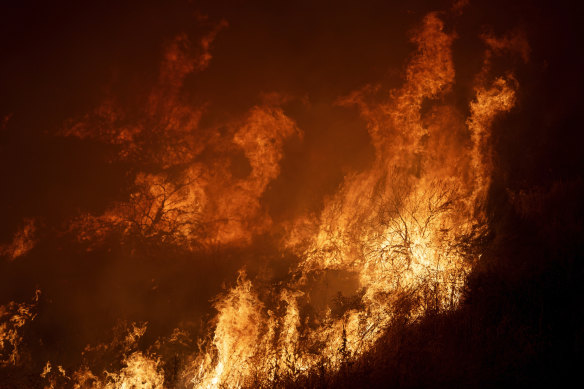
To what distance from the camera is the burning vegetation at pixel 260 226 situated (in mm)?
6668

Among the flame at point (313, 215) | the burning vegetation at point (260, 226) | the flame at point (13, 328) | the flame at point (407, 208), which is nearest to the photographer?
the flame at point (13, 328)

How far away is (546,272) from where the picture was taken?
6180 mm

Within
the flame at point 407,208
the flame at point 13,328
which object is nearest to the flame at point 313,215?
the flame at point 407,208

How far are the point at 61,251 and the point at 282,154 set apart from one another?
452cm

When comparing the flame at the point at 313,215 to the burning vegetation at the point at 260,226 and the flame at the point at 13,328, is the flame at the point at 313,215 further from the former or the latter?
the flame at the point at 13,328

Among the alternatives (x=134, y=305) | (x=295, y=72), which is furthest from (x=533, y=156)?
(x=134, y=305)

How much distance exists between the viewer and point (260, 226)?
764 centimetres

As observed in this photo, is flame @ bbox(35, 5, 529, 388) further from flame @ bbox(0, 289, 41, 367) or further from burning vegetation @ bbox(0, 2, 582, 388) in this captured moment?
flame @ bbox(0, 289, 41, 367)

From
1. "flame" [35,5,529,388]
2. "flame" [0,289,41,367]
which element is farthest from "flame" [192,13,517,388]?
"flame" [0,289,41,367]

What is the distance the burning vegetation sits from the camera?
6.67 meters

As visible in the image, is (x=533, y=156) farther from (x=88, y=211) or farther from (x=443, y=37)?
(x=88, y=211)

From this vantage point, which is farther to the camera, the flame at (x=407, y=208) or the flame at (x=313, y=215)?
the flame at (x=407, y=208)

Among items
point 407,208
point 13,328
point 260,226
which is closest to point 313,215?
point 260,226

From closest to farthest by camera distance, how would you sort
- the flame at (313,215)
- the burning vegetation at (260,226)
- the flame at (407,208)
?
the burning vegetation at (260,226) → the flame at (313,215) → the flame at (407,208)
